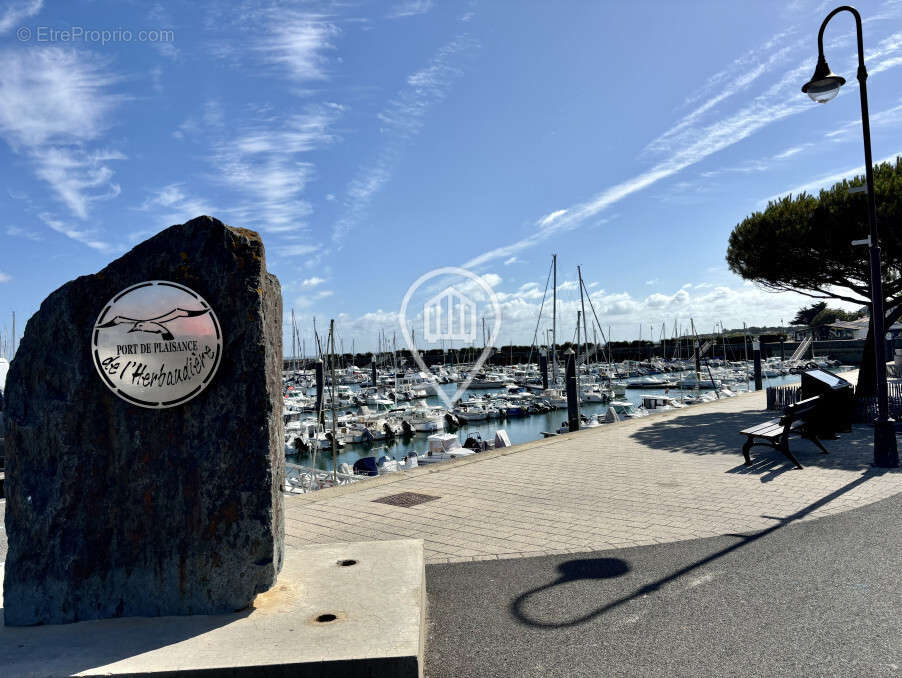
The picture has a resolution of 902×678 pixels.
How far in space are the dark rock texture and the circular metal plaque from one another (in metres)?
0.06

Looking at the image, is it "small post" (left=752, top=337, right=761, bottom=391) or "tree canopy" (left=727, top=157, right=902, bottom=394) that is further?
"small post" (left=752, top=337, right=761, bottom=391)

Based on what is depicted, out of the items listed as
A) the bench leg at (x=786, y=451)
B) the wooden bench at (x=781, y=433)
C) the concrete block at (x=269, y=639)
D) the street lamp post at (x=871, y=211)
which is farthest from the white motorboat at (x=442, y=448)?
the concrete block at (x=269, y=639)

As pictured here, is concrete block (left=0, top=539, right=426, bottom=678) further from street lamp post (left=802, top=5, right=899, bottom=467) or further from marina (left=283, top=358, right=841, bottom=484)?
marina (left=283, top=358, right=841, bottom=484)

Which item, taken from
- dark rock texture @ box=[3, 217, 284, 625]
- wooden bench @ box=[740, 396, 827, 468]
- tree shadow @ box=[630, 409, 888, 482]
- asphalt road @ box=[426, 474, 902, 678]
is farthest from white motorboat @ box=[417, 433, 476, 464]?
dark rock texture @ box=[3, 217, 284, 625]

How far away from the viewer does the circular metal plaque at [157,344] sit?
11.3 ft

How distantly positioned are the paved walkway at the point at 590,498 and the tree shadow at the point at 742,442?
39 millimetres

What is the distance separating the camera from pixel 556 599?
12.9ft

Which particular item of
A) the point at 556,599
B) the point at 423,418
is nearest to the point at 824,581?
the point at 556,599

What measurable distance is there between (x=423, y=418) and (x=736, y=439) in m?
26.9

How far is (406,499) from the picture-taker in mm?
7121

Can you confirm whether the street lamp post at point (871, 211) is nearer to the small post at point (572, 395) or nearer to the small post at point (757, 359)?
the small post at point (572, 395)

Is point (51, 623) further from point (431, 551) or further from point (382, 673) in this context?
point (431, 551)

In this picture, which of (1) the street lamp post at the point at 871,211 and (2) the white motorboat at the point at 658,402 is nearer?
(1) the street lamp post at the point at 871,211

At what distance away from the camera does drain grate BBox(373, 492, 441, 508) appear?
6914 millimetres
